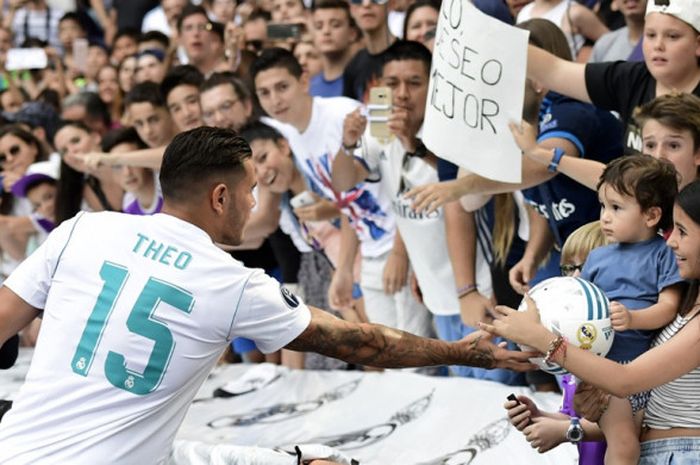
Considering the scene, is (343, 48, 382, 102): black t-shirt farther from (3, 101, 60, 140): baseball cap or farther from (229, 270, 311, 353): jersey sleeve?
(3, 101, 60, 140): baseball cap

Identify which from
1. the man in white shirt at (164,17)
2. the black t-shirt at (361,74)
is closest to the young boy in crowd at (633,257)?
the black t-shirt at (361,74)

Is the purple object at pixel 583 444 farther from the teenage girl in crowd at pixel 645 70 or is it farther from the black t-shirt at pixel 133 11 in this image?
the black t-shirt at pixel 133 11

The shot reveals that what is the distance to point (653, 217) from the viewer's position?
3.09m

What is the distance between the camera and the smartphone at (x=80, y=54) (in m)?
9.77

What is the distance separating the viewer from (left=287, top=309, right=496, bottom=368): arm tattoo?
3179 mm

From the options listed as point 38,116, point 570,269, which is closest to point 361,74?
point 570,269

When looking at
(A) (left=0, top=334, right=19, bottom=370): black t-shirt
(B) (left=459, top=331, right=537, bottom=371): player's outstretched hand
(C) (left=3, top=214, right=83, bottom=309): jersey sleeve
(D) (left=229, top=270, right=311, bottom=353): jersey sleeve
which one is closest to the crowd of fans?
(B) (left=459, top=331, right=537, bottom=371): player's outstretched hand

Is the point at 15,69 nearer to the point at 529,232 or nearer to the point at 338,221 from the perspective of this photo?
the point at 338,221

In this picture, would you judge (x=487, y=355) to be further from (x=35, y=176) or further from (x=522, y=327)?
(x=35, y=176)

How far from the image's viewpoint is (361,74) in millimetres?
6086

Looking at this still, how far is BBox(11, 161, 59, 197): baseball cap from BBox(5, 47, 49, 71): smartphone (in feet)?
9.25

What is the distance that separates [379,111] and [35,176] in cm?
283

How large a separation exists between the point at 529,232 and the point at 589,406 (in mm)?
1602

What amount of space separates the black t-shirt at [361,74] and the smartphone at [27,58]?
4.18m
